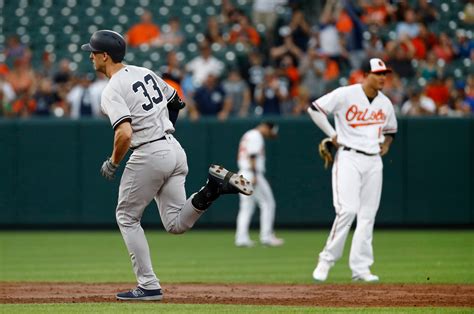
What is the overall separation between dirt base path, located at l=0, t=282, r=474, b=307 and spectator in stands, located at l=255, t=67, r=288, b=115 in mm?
8331

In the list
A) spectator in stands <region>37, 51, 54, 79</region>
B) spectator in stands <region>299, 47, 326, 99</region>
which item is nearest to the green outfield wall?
spectator in stands <region>299, 47, 326, 99</region>

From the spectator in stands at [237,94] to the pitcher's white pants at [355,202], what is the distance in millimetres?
7906

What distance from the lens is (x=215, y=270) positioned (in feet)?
38.1

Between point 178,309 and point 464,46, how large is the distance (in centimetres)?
1246

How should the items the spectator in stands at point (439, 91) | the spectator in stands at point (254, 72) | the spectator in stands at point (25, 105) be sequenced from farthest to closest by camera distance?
1. the spectator in stands at point (25, 105)
2. the spectator in stands at point (254, 72)
3. the spectator in stands at point (439, 91)

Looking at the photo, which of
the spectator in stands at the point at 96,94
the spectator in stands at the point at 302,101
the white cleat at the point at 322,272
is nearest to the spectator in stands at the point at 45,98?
the spectator in stands at the point at 96,94

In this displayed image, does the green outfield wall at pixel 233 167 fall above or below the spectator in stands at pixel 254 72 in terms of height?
below

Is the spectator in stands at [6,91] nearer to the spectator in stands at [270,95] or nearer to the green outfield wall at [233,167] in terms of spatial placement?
the green outfield wall at [233,167]

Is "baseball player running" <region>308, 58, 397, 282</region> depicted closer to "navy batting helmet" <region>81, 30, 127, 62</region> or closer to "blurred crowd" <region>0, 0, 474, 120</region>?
"navy batting helmet" <region>81, 30, 127, 62</region>

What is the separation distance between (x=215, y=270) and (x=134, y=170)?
13.2 feet

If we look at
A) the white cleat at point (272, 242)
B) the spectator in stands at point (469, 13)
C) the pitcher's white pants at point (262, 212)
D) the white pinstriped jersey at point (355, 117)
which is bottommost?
the white cleat at point (272, 242)

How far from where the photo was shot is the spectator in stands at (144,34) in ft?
63.8

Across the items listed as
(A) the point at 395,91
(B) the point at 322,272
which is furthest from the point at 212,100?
(B) the point at 322,272

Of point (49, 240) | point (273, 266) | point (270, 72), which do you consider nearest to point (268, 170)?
point (270, 72)
